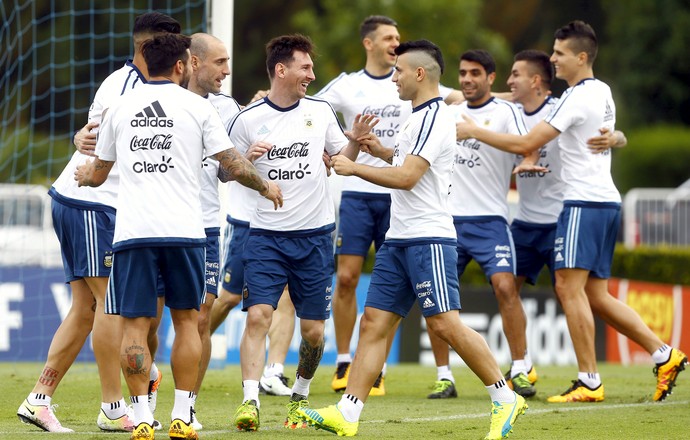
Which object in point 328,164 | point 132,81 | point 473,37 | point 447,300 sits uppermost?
point 473,37

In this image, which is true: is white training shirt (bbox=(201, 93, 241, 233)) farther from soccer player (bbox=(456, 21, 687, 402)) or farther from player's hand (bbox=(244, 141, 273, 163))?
soccer player (bbox=(456, 21, 687, 402))

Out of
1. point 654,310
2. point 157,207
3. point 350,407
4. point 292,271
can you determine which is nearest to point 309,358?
point 292,271

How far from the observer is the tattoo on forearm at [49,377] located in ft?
25.1

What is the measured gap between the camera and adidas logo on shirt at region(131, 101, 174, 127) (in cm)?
668

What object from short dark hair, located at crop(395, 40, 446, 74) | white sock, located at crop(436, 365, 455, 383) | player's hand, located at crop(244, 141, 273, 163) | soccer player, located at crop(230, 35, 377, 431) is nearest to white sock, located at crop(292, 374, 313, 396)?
soccer player, located at crop(230, 35, 377, 431)

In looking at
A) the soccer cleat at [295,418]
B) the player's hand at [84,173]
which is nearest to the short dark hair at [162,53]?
the player's hand at [84,173]

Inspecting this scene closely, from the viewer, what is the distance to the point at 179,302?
6867mm

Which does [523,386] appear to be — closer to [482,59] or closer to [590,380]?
[590,380]

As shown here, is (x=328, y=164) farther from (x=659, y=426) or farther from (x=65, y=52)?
(x=65, y=52)

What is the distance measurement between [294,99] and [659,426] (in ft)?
10.7

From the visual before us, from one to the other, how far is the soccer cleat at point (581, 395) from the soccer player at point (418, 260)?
6.60 ft

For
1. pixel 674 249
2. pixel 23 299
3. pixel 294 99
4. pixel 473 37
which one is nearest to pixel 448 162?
pixel 294 99

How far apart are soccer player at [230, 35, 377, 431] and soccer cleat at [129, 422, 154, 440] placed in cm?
141

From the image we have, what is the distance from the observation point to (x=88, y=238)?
24.6 feet
